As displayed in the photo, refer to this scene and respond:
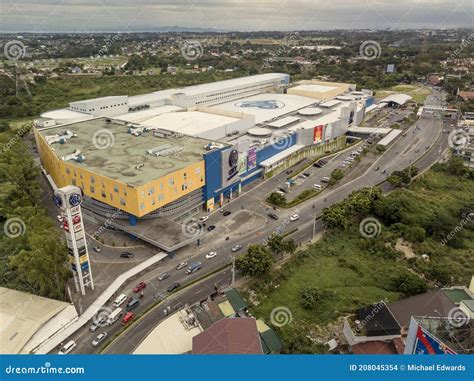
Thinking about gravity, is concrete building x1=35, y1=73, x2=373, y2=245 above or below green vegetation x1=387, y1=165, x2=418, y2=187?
above

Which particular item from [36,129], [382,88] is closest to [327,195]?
[36,129]

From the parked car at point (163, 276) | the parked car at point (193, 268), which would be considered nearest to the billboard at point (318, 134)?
the parked car at point (193, 268)

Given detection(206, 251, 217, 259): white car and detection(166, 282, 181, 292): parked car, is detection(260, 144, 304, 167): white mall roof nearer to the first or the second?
detection(206, 251, 217, 259): white car

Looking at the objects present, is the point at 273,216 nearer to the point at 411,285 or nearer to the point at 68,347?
the point at 411,285

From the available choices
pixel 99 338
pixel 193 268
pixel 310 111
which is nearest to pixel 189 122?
pixel 310 111

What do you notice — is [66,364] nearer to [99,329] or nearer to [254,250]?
[99,329]

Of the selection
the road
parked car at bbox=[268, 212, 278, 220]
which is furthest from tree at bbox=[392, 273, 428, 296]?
parked car at bbox=[268, 212, 278, 220]
